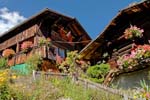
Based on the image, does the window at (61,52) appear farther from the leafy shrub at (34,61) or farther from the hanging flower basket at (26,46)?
the leafy shrub at (34,61)

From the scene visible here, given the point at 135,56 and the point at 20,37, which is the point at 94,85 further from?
the point at 20,37

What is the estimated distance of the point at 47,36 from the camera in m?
27.6

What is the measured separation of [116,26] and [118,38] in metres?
0.71

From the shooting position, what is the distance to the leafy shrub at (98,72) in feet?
60.4

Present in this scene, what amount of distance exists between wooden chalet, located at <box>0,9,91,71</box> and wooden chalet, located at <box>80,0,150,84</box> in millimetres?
5792

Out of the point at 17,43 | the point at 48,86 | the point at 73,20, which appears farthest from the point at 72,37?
the point at 48,86

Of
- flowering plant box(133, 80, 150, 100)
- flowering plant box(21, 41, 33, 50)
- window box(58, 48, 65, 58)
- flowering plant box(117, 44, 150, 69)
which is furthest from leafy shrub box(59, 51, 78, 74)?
flowering plant box(133, 80, 150, 100)

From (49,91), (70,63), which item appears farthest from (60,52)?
(49,91)

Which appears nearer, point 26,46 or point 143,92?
point 143,92

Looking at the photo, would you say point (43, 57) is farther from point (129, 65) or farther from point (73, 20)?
point (129, 65)

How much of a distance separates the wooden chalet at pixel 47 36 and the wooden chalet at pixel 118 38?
228 inches

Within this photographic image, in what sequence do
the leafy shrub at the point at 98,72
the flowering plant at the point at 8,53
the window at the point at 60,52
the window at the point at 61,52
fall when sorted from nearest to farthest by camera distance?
the leafy shrub at the point at 98,72
the window at the point at 60,52
the window at the point at 61,52
the flowering plant at the point at 8,53

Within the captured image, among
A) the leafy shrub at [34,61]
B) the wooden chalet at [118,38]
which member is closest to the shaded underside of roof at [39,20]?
the leafy shrub at [34,61]

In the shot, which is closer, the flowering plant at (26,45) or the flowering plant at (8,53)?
the flowering plant at (26,45)
